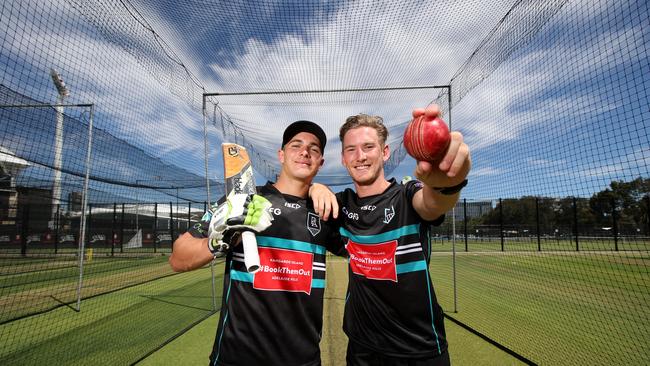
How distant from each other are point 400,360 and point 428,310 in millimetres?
354

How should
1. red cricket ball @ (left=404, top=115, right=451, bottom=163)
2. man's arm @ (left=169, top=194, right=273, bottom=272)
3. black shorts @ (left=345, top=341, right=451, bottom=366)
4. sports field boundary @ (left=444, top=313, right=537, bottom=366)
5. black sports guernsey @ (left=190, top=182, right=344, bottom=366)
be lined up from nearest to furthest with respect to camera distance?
1. red cricket ball @ (left=404, top=115, right=451, bottom=163)
2. man's arm @ (left=169, top=194, right=273, bottom=272)
3. black sports guernsey @ (left=190, top=182, right=344, bottom=366)
4. black shorts @ (left=345, top=341, right=451, bottom=366)
5. sports field boundary @ (left=444, top=313, right=537, bottom=366)

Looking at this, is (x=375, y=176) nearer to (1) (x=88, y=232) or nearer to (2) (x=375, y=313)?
(2) (x=375, y=313)

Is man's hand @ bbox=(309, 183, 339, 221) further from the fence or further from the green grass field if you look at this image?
the fence

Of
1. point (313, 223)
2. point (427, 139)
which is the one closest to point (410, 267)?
point (313, 223)

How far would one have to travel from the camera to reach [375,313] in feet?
7.17

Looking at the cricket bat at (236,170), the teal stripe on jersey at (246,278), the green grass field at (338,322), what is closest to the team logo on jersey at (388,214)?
the teal stripe on jersey at (246,278)

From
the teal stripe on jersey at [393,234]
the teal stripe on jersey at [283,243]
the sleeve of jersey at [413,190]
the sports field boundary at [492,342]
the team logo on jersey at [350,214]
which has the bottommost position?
the sports field boundary at [492,342]

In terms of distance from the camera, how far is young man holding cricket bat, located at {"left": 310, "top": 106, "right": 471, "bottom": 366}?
2.09 metres

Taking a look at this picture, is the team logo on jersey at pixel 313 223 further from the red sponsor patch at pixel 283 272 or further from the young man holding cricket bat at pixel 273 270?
the red sponsor patch at pixel 283 272

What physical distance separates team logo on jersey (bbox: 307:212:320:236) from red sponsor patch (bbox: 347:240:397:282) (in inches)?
12.2

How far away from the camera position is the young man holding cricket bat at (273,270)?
1928 mm

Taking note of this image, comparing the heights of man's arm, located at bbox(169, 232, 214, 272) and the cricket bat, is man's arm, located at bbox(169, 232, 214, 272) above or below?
below

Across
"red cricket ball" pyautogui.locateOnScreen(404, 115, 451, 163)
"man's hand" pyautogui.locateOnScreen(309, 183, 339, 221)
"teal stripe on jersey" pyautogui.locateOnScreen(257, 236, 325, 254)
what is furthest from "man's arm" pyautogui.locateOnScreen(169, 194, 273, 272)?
"red cricket ball" pyautogui.locateOnScreen(404, 115, 451, 163)

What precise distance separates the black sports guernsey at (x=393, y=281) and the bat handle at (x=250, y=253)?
0.80m
